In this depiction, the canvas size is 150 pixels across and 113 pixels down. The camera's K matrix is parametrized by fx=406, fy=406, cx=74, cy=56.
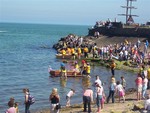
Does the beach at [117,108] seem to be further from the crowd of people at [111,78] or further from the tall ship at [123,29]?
the tall ship at [123,29]

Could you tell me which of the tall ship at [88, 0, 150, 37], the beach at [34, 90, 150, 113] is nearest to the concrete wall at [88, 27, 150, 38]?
the tall ship at [88, 0, 150, 37]

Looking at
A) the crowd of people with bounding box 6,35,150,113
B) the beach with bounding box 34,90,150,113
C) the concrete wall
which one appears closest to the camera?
the beach with bounding box 34,90,150,113

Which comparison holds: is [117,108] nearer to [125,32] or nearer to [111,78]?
[111,78]

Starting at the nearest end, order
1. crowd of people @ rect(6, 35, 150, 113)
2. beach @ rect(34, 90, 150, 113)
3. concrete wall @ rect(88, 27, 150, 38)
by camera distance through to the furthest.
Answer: beach @ rect(34, 90, 150, 113)
crowd of people @ rect(6, 35, 150, 113)
concrete wall @ rect(88, 27, 150, 38)

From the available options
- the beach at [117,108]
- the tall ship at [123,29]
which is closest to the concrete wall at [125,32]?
the tall ship at [123,29]

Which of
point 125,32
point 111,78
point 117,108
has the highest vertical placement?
point 125,32

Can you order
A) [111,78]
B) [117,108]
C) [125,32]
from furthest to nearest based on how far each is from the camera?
[125,32]
[111,78]
[117,108]

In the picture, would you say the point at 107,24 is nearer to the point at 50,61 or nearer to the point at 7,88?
the point at 50,61

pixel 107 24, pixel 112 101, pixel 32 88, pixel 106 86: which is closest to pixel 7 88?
pixel 32 88

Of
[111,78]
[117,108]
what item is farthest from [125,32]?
[117,108]

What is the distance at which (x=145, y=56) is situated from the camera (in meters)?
47.1

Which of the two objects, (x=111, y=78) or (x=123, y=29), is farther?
(x=123, y=29)

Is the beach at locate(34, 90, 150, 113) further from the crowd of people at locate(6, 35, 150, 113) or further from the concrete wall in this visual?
the concrete wall

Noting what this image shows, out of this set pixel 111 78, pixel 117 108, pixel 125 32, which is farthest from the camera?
pixel 125 32
